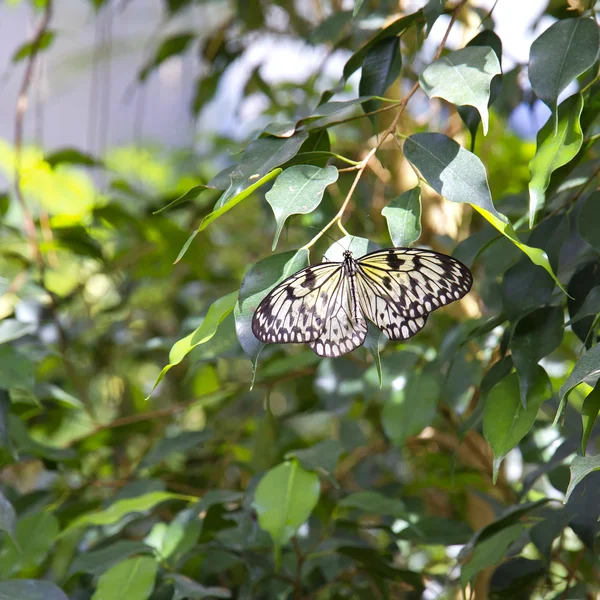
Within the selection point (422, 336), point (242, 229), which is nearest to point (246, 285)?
point (422, 336)

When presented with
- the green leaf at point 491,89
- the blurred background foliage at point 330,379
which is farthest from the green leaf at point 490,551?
the green leaf at point 491,89

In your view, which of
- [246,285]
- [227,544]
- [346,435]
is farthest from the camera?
[346,435]

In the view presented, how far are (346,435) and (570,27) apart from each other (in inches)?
24.6

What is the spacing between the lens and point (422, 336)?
3.60 feet

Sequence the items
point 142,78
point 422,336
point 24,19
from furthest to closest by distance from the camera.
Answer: point 24,19 < point 142,78 < point 422,336

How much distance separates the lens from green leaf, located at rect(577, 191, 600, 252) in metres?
0.50

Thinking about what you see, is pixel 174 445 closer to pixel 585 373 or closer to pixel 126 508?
pixel 126 508

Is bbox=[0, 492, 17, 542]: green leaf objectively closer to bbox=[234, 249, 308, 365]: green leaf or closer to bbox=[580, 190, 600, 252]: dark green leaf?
bbox=[234, 249, 308, 365]: green leaf

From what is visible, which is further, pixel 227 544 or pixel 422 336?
pixel 422 336

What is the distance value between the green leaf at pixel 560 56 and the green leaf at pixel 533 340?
0.15m

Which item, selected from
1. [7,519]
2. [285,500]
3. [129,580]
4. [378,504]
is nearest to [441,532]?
[378,504]

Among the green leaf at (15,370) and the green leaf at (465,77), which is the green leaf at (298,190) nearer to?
the green leaf at (465,77)

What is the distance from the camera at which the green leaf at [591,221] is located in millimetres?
496

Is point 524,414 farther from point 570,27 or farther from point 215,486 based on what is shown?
point 215,486
